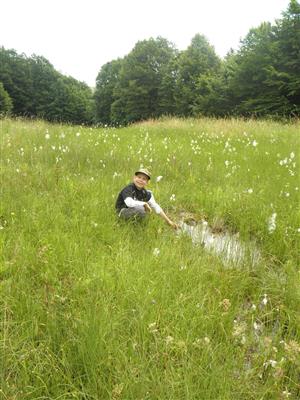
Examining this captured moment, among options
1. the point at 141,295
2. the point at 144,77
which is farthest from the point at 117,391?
the point at 144,77

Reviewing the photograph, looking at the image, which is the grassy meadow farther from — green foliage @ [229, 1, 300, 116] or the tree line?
green foliage @ [229, 1, 300, 116]

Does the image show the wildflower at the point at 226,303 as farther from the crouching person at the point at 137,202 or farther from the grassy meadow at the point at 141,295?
the crouching person at the point at 137,202

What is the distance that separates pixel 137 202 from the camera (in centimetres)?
449

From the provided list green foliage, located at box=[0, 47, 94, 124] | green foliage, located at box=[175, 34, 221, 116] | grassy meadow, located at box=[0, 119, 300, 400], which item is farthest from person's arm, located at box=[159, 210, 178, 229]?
green foliage, located at box=[0, 47, 94, 124]

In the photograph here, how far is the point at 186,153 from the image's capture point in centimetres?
847

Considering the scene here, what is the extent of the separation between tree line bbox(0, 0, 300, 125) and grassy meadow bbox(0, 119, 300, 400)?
9.14m

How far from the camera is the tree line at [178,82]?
941 inches

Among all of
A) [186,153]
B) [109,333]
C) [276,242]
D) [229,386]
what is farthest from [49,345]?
[186,153]

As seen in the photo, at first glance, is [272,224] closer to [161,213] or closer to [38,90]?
[161,213]

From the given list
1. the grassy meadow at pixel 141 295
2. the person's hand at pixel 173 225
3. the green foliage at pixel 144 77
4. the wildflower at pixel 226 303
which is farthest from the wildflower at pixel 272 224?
the green foliage at pixel 144 77

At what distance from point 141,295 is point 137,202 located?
1.81m

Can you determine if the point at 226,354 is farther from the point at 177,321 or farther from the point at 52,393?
the point at 52,393

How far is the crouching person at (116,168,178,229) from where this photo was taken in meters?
4.50

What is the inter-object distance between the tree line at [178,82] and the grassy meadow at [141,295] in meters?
9.14
